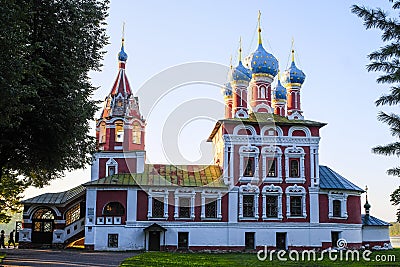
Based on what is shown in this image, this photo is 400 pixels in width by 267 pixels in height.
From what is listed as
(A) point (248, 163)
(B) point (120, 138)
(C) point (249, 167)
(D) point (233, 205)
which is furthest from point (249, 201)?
(B) point (120, 138)

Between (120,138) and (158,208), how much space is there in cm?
544

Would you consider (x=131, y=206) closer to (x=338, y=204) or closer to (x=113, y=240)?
(x=113, y=240)

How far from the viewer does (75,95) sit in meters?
16.6

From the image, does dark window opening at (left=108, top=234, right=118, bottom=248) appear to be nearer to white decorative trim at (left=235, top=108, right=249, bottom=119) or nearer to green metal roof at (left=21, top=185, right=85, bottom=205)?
green metal roof at (left=21, top=185, right=85, bottom=205)

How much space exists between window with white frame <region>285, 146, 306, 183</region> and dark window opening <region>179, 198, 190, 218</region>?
622cm

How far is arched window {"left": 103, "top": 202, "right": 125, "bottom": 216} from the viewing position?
96.6ft

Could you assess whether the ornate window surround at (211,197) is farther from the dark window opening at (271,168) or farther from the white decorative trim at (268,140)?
the dark window opening at (271,168)

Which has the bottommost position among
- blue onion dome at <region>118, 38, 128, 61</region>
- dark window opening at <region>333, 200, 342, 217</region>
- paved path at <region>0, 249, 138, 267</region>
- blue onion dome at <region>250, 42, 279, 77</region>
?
paved path at <region>0, 249, 138, 267</region>

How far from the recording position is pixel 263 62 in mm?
33094

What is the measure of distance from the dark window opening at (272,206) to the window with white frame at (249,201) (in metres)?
0.76

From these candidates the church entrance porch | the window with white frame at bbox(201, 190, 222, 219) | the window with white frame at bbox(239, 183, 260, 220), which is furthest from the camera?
the window with white frame at bbox(239, 183, 260, 220)

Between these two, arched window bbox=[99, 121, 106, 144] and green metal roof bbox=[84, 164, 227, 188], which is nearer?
green metal roof bbox=[84, 164, 227, 188]

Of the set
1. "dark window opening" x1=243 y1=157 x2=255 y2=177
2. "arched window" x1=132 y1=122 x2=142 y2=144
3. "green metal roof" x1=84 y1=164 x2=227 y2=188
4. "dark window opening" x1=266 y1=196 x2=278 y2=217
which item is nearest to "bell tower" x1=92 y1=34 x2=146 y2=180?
"arched window" x1=132 y1=122 x2=142 y2=144

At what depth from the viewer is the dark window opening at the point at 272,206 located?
3038cm
